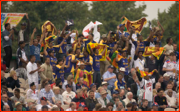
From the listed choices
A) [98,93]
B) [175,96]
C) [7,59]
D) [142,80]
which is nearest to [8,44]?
[7,59]

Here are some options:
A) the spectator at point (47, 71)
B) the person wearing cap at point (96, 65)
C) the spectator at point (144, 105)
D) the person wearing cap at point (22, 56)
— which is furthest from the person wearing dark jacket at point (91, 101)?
the person wearing cap at point (22, 56)

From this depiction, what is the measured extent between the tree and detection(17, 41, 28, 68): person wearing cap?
23585 millimetres

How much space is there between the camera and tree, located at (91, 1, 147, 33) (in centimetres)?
4075

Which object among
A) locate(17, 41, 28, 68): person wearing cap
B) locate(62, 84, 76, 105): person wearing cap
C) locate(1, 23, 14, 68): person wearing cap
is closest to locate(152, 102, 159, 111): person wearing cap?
locate(62, 84, 76, 105): person wearing cap

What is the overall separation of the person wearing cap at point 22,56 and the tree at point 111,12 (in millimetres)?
23585

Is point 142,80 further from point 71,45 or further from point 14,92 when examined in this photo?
→ point 14,92

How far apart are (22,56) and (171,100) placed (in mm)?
5624

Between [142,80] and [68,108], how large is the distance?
13.8 ft

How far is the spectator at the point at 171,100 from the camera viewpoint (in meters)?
16.2

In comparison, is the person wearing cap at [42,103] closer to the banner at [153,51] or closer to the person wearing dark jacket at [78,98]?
the person wearing dark jacket at [78,98]

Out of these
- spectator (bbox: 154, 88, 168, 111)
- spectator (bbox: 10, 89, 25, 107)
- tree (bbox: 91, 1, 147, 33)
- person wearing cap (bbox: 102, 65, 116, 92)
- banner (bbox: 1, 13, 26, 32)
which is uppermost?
tree (bbox: 91, 1, 147, 33)

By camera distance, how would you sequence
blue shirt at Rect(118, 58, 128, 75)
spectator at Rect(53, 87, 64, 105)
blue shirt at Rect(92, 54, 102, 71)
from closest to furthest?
spectator at Rect(53, 87, 64, 105) < blue shirt at Rect(92, 54, 102, 71) < blue shirt at Rect(118, 58, 128, 75)

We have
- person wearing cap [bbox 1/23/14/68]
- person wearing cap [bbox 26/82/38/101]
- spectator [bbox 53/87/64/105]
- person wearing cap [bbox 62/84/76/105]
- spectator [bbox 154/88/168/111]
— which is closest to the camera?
person wearing cap [bbox 26/82/38/101]

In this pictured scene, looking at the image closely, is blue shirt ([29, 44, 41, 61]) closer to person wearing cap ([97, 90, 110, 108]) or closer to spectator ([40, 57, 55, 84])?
spectator ([40, 57, 55, 84])
